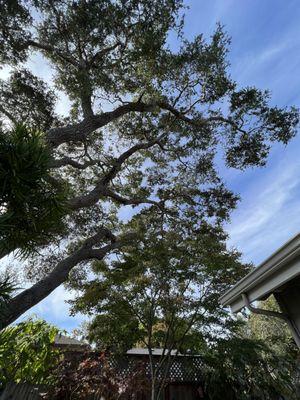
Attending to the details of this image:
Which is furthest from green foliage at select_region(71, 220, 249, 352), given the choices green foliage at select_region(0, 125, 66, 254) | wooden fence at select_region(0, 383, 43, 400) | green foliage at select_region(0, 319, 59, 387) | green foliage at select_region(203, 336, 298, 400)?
green foliage at select_region(0, 125, 66, 254)

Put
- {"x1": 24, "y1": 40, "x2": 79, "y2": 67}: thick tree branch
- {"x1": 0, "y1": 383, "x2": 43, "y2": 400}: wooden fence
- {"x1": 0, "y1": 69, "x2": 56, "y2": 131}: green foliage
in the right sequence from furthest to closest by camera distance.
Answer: {"x1": 0, "y1": 69, "x2": 56, "y2": 131}: green foliage < {"x1": 24, "y1": 40, "x2": 79, "y2": 67}: thick tree branch < {"x1": 0, "y1": 383, "x2": 43, "y2": 400}: wooden fence

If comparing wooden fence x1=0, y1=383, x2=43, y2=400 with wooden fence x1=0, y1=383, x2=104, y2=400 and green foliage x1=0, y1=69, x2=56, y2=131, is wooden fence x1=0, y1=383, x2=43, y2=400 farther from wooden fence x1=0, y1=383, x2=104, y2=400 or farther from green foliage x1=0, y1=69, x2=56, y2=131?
green foliage x1=0, y1=69, x2=56, y2=131

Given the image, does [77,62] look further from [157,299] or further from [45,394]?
[45,394]

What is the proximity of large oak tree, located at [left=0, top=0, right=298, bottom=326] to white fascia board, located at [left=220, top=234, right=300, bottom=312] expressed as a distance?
2958mm

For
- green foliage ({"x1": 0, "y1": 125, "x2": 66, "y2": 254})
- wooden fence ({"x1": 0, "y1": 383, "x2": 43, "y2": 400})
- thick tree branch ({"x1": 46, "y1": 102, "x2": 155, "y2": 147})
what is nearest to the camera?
green foliage ({"x1": 0, "y1": 125, "x2": 66, "y2": 254})

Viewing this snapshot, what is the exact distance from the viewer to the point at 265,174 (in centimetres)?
992

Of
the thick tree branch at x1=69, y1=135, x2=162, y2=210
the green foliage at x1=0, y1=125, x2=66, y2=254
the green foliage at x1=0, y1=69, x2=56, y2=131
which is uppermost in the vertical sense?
the green foliage at x1=0, y1=69, x2=56, y2=131

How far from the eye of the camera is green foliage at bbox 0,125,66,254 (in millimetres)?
3666

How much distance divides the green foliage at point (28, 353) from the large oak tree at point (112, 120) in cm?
72

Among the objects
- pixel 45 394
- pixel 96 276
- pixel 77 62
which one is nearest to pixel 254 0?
pixel 77 62

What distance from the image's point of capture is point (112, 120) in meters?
8.76

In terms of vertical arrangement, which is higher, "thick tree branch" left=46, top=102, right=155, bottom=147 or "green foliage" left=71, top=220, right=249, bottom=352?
"thick tree branch" left=46, top=102, right=155, bottom=147

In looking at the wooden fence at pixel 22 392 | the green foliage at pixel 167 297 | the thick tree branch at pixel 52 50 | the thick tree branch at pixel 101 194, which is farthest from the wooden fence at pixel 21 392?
the thick tree branch at pixel 52 50

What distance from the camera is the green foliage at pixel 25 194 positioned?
3.67 m
